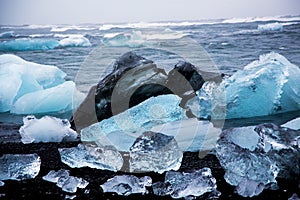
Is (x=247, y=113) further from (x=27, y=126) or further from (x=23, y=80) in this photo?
(x=23, y=80)

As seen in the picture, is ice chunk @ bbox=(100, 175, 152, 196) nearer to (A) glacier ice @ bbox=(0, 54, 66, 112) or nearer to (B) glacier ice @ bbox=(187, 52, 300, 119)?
(B) glacier ice @ bbox=(187, 52, 300, 119)

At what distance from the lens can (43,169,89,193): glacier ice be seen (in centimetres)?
161

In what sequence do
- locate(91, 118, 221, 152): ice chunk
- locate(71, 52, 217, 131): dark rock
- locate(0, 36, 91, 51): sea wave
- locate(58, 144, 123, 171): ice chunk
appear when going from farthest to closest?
locate(0, 36, 91, 51): sea wave → locate(71, 52, 217, 131): dark rock → locate(91, 118, 221, 152): ice chunk → locate(58, 144, 123, 171): ice chunk

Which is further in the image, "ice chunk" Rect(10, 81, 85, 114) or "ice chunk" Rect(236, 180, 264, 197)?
"ice chunk" Rect(10, 81, 85, 114)

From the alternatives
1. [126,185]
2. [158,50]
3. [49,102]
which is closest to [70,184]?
[126,185]

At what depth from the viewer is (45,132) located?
2375 millimetres

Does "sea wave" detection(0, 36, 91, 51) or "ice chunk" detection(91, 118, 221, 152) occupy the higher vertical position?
"ice chunk" detection(91, 118, 221, 152)

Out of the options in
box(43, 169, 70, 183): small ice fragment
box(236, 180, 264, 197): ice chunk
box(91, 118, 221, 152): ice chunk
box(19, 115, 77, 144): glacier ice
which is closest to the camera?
box(236, 180, 264, 197): ice chunk

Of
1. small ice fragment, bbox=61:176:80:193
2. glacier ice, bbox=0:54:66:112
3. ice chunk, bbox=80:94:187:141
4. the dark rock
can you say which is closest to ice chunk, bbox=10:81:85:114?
glacier ice, bbox=0:54:66:112

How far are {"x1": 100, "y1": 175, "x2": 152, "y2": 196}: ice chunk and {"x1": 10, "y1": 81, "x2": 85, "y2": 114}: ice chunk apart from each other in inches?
77.3

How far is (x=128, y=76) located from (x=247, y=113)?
1.07 meters

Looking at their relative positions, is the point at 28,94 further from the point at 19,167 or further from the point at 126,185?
the point at 126,185

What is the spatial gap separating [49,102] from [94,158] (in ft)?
6.21

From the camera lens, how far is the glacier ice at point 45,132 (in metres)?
2.37
